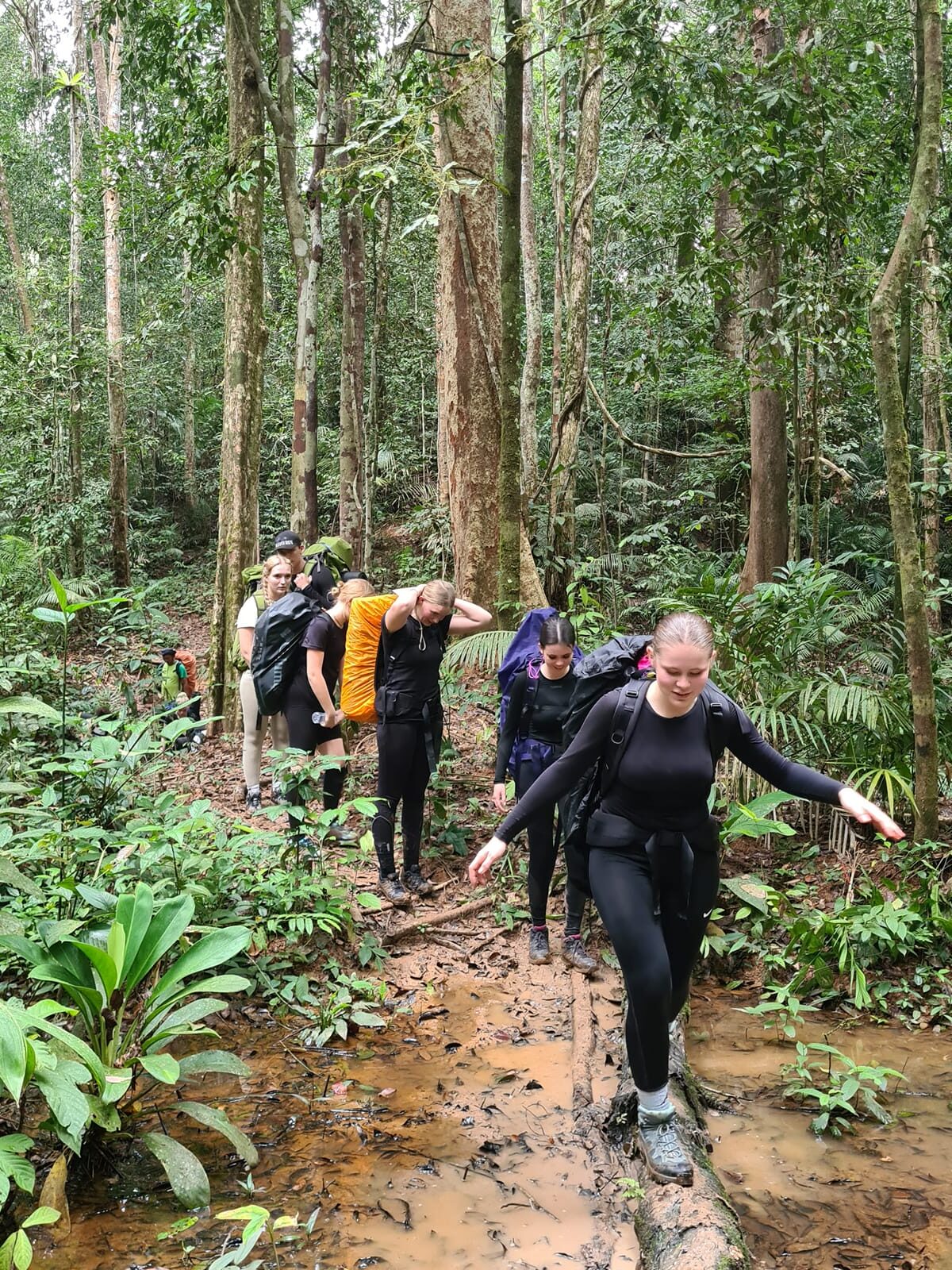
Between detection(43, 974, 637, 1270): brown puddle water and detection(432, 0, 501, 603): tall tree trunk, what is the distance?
5152 millimetres

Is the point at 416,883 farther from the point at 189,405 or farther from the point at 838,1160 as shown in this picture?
the point at 189,405

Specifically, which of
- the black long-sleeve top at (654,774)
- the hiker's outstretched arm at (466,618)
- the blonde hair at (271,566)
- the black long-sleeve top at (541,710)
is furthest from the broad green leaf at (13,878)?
the blonde hair at (271,566)

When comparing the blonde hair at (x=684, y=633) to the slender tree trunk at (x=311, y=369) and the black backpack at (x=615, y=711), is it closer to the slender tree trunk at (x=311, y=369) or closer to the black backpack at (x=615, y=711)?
the black backpack at (x=615, y=711)

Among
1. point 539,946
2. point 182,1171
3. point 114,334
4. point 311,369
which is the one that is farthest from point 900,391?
point 114,334

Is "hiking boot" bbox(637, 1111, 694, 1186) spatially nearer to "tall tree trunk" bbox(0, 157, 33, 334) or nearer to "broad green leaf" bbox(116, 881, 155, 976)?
"broad green leaf" bbox(116, 881, 155, 976)

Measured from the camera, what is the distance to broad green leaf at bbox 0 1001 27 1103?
2314 millimetres

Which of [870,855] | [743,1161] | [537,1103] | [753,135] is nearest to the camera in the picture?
[743,1161]

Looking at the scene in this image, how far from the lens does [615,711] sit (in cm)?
326

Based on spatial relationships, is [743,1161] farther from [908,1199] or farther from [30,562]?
[30,562]

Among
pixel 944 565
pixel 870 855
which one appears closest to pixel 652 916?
pixel 870 855

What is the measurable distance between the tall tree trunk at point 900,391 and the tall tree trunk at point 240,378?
6.32m

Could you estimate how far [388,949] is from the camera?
207 inches

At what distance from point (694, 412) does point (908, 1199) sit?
51.8 ft

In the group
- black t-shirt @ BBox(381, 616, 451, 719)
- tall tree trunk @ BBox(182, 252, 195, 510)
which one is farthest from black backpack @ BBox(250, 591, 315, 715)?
tall tree trunk @ BBox(182, 252, 195, 510)
